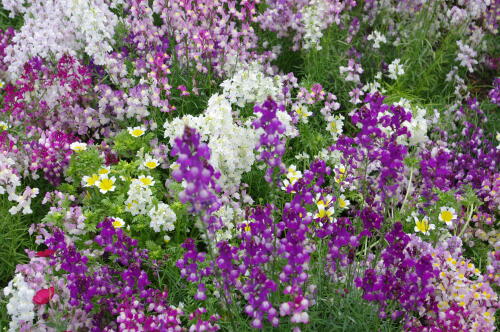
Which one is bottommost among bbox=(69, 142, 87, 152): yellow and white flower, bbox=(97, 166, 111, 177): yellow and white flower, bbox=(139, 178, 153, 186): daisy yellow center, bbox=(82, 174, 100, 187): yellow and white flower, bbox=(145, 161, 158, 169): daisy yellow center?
bbox=(139, 178, 153, 186): daisy yellow center

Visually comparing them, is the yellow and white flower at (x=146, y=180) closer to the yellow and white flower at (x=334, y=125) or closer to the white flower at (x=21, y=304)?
the white flower at (x=21, y=304)

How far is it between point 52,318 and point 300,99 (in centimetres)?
273

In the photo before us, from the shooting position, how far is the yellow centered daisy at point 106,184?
3.57 meters

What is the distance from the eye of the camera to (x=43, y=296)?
2.76 m

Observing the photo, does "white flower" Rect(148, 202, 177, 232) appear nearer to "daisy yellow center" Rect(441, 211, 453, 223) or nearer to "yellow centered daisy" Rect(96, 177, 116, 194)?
"yellow centered daisy" Rect(96, 177, 116, 194)

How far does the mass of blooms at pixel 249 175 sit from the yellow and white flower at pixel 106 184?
13 mm

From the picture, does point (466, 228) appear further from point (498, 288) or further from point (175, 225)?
point (175, 225)

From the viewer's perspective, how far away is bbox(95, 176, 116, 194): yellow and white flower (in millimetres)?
Result: 3566

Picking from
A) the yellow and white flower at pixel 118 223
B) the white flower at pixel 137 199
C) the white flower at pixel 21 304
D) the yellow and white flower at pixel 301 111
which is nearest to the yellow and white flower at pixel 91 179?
the white flower at pixel 137 199

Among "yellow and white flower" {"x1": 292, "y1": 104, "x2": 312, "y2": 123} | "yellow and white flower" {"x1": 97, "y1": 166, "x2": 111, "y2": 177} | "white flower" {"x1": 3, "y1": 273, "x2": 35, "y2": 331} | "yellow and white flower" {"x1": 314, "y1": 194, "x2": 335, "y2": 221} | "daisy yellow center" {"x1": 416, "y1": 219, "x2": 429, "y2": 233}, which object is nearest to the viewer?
"white flower" {"x1": 3, "y1": 273, "x2": 35, "y2": 331}

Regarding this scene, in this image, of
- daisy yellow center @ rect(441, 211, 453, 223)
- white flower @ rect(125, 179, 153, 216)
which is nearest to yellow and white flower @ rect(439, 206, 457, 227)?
daisy yellow center @ rect(441, 211, 453, 223)

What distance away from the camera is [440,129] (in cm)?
461

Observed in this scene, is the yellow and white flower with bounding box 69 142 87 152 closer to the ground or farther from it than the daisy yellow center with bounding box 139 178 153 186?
farther from it

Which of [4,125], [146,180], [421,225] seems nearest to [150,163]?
[146,180]
